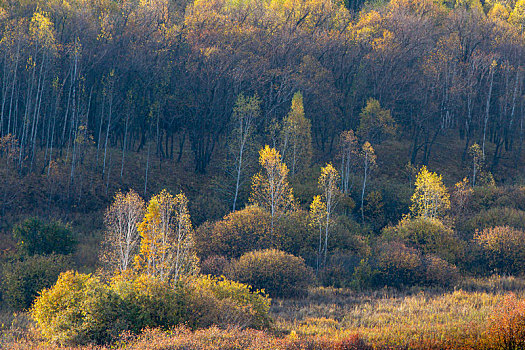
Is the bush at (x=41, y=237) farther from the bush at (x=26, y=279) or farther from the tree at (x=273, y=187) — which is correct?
the tree at (x=273, y=187)

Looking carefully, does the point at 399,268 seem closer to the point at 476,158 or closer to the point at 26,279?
the point at 26,279

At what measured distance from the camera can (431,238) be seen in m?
36.9

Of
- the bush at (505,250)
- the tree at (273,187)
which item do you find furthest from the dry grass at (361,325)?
the tree at (273,187)

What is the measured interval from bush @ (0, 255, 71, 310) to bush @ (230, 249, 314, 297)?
11.4m

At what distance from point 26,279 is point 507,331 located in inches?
1043

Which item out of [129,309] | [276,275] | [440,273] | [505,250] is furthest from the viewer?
[505,250]

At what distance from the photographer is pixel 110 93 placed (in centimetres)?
4906

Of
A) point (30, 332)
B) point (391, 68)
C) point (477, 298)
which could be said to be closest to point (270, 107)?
point (391, 68)

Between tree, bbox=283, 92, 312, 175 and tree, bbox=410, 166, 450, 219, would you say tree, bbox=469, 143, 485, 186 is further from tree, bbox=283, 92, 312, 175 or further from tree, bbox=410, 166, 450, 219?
tree, bbox=283, 92, 312, 175

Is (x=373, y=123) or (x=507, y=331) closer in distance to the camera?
(x=507, y=331)

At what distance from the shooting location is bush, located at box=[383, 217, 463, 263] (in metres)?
36.2

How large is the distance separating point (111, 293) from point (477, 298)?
779 inches

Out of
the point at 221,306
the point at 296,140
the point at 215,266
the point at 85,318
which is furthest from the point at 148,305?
the point at 296,140

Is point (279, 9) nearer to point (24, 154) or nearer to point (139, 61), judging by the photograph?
point (139, 61)
